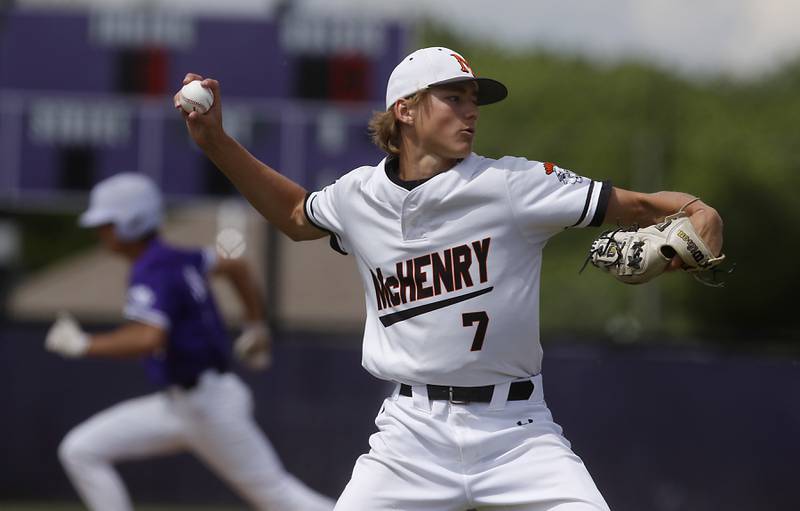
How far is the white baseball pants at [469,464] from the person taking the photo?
416 centimetres

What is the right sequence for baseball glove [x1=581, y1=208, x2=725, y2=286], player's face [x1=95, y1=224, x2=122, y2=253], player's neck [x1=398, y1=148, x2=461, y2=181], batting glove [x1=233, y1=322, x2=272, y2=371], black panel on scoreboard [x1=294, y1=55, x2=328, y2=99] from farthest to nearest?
black panel on scoreboard [x1=294, y1=55, x2=328, y2=99] → batting glove [x1=233, y1=322, x2=272, y2=371] → player's face [x1=95, y1=224, x2=122, y2=253] → player's neck [x1=398, y1=148, x2=461, y2=181] → baseball glove [x1=581, y1=208, x2=725, y2=286]

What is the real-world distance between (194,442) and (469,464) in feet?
10.4

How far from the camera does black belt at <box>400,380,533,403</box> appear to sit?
168 inches

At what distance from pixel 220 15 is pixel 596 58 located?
49.0 metres

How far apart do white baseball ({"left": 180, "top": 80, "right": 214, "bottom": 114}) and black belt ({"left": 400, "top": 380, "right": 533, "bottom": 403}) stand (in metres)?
1.21

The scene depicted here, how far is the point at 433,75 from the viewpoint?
439cm

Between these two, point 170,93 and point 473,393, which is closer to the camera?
point 473,393

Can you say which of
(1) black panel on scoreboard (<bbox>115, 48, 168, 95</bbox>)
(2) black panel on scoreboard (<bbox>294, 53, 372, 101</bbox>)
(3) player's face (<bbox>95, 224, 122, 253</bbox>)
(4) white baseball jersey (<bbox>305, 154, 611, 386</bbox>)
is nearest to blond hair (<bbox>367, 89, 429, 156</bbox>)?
(4) white baseball jersey (<bbox>305, 154, 611, 386</bbox>)

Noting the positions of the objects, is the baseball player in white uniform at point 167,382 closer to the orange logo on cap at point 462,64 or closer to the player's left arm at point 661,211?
the orange logo on cap at point 462,64

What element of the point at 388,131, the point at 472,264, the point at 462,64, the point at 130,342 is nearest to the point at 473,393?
Answer: the point at 472,264

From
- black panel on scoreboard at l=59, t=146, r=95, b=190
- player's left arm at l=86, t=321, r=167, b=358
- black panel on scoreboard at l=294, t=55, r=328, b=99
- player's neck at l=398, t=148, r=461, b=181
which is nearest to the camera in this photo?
player's neck at l=398, t=148, r=461, b=181

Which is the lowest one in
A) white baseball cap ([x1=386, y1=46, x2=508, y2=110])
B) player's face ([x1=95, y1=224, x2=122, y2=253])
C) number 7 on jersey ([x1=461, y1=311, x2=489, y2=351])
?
player's face ([x1=95, y1=224, x2=122, y2=253])

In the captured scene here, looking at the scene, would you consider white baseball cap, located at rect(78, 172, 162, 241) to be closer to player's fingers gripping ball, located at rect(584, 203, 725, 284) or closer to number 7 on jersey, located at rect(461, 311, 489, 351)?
number 7 on jersey, located at rect(461, 311, 489, 351)

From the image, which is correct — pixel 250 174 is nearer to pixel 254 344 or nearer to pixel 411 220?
pixel 411 220
